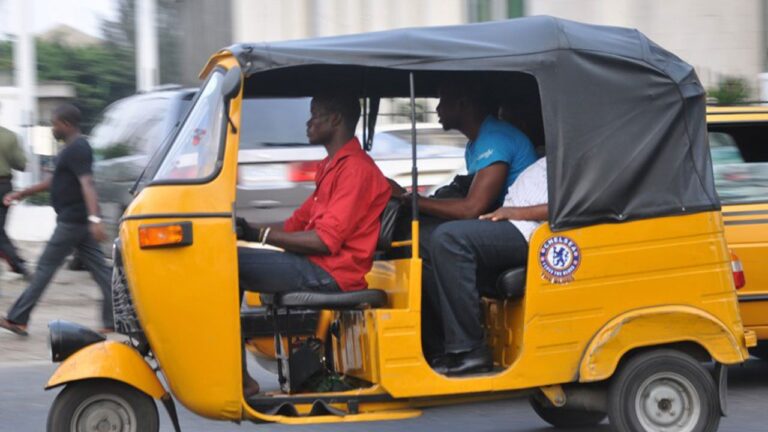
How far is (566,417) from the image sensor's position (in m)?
7.16

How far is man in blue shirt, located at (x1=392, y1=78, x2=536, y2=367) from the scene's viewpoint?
6.35m

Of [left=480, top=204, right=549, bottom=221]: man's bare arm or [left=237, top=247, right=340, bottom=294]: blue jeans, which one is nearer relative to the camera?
[left=237, top=247, right=340, bottom=294]: blue jeans

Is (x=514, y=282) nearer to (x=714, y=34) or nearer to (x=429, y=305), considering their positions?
(x=429, y=305)

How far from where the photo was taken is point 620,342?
6137 millimetres

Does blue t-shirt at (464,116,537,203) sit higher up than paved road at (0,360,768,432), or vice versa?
blue t-shirt at (464,116,537,203)

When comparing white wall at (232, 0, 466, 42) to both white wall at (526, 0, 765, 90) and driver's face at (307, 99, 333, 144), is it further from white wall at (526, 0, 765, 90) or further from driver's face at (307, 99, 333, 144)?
driver's face at (307, 99, 333, 144)

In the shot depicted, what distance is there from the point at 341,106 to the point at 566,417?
226 cm

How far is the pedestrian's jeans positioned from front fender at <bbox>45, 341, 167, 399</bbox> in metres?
4.25

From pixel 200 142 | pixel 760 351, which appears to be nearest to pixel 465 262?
pixel 200 142

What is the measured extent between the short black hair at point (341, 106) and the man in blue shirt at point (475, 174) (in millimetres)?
466

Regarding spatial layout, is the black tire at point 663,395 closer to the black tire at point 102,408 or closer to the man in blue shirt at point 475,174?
the man in blue shirt at point 475,174

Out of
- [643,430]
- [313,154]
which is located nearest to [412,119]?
[643,430]

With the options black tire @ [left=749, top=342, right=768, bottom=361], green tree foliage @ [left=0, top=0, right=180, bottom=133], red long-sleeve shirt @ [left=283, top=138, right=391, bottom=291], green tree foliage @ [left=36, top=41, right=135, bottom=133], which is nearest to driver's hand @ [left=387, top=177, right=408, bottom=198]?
red long-sleeve shirt @ [left=283, top=138, right=391, bottom=291]

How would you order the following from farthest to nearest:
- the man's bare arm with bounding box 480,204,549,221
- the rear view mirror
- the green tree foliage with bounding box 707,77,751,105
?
the green tree foliage with bounding box 707,77,751,105 < the man's bare arm with bounding box 480,204,549,221 < the rear view mirror
